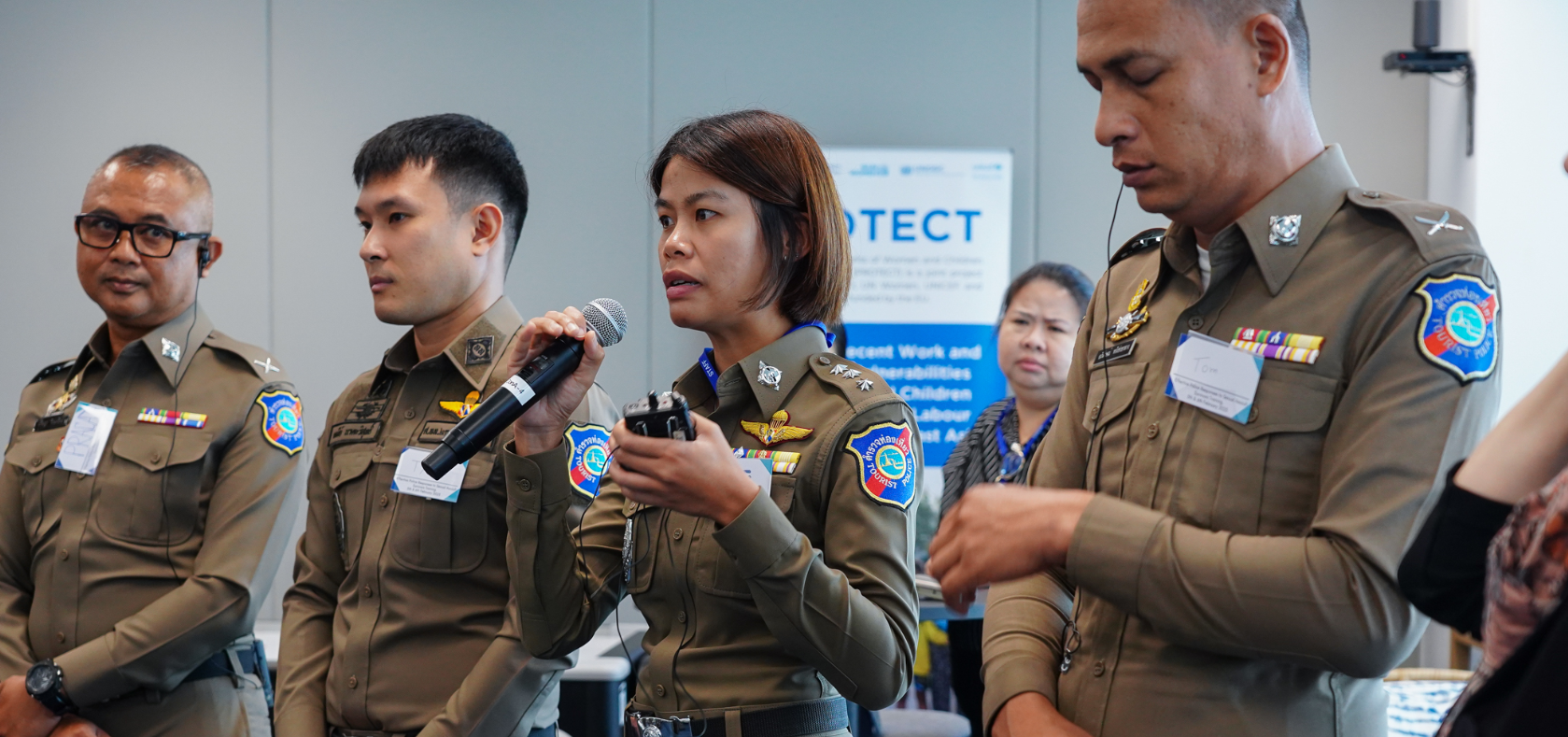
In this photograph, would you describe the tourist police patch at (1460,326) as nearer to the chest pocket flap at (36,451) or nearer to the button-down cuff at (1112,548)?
the button-down cuff at (1112,548)

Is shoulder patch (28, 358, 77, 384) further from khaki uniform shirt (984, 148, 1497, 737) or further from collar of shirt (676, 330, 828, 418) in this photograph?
khaki uniform shirt (984, 148, 1497, 737)

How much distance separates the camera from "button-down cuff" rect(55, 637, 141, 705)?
2.21m

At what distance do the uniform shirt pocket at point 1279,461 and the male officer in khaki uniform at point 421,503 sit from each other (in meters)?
1.05

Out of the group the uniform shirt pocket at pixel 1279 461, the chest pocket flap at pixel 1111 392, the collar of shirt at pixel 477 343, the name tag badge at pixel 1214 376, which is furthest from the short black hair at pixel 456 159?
the uniform shirt pocket at pixel 1279 461

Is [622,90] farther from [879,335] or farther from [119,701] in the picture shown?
[119,701]

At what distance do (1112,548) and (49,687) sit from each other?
208 centimetres

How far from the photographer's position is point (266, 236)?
17.1 ft

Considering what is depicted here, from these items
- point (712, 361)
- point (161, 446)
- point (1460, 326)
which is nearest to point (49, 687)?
point (161, 446)

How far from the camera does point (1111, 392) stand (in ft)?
4.53

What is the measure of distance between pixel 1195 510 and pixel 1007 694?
12.4 inches

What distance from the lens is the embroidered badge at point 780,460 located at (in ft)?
5.14

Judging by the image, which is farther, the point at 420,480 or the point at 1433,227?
the point at 420,480

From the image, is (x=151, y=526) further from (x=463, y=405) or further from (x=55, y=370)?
(x=463, y=405)

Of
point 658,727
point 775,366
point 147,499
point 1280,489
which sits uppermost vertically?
point 775,366
